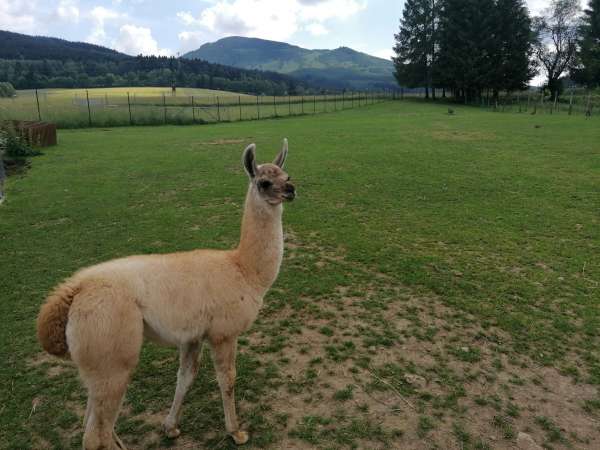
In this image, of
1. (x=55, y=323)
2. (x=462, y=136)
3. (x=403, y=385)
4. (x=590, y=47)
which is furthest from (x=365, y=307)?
(x=590, y=47)

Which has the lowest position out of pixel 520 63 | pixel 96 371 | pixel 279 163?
pixel 96 371

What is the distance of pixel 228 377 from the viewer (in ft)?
10.7

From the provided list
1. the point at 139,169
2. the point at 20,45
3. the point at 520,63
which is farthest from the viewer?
the point at 20,45

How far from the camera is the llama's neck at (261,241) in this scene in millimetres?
3477

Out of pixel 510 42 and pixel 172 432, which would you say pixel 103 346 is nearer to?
pixel 172 432

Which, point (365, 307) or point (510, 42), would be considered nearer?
point (365, 307)

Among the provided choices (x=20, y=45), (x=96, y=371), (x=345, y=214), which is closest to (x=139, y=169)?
(x=345, y=214)

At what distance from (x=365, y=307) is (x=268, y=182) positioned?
2584mm

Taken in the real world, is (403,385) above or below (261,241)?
below

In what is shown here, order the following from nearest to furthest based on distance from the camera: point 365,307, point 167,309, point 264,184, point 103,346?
point 103,346
point 167,309
point 264,184
point 365,307

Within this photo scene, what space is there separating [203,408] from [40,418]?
4.32 feet

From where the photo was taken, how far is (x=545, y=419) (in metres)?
3.54

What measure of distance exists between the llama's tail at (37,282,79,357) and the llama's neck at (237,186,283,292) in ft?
4.17

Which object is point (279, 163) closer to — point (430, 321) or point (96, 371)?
point (96, 371)
